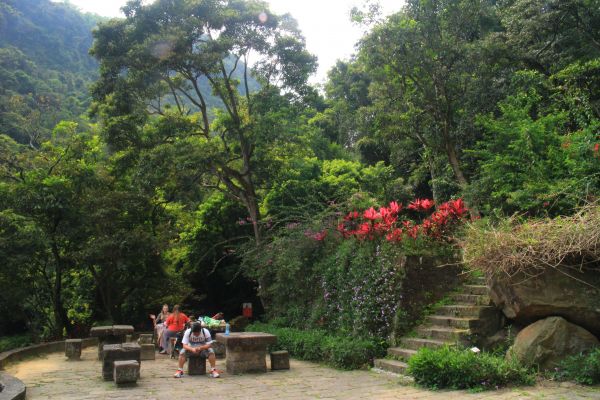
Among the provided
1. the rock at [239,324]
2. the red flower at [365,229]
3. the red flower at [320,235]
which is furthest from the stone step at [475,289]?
the rock at [239,324]

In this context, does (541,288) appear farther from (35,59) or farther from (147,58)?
(35,59)

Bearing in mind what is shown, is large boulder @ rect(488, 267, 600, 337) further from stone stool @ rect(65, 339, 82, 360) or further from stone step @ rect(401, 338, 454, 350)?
stone stool @ rect(65, 339, 82, 360)

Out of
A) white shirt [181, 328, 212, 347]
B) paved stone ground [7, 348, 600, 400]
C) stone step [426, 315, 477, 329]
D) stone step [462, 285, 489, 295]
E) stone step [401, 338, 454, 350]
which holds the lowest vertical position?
paved stone ground [7, 348, 600, 400]

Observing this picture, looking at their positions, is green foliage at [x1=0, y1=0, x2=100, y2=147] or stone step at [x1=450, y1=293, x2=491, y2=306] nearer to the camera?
stone step at [x1=450, y1=293, x2=491, y2=306]

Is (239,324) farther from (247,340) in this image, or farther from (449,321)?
(449,321)

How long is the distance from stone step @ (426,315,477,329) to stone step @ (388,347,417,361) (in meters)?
0.77

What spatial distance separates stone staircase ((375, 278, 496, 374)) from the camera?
8023 millimetres

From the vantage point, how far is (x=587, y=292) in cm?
711

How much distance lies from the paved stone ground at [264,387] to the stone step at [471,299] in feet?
6.94

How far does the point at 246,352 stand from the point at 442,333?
349cm

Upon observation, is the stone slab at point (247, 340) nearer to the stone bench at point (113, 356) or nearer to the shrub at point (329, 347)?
the shrub at point (329, 347)

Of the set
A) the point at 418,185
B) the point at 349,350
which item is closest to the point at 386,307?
the point at 349,350

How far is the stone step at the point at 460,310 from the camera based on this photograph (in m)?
8.28

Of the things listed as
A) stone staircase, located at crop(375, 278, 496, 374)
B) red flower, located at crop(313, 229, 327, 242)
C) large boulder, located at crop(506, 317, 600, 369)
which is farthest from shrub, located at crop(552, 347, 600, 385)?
red flower, located at crop(313, 229, 327, 242)
